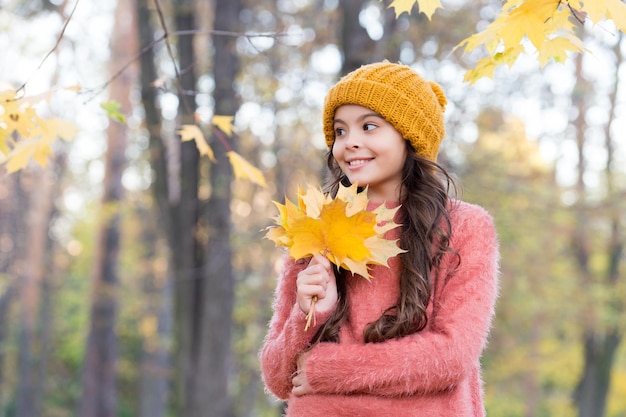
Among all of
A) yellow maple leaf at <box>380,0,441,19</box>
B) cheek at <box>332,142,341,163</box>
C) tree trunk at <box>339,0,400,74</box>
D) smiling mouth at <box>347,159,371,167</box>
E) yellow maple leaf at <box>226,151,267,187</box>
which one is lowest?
smiling mouth at <box>347,159,371,167</box>

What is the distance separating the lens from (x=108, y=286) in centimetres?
1307

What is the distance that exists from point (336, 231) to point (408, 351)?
1.17ft

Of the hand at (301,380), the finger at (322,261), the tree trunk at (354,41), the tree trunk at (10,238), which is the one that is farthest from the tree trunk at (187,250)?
the tree trunk at (10,238)

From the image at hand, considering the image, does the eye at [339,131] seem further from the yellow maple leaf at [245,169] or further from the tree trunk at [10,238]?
the tree trunk at [10,238]

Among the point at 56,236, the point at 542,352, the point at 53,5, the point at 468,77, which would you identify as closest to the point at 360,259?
the point at 468,77

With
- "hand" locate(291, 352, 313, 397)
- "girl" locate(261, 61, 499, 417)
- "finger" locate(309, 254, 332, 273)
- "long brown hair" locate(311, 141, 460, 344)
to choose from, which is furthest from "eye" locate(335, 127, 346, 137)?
"hand" locate(291, 352, 313, 397)

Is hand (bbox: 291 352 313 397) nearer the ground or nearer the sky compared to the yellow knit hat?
nearer the ground

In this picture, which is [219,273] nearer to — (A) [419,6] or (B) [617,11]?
(A) [419,6]

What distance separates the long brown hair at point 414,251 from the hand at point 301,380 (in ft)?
0.21

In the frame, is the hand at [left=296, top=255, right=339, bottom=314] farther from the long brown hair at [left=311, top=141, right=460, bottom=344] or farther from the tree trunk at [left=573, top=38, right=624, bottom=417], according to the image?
the tree trunk at [left=573, top=38, right=624, bottom=417]

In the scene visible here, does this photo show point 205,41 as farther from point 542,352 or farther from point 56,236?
point 56,236

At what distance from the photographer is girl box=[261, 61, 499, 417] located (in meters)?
2.00

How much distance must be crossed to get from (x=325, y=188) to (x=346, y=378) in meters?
0.74

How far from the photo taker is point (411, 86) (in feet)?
7.45
